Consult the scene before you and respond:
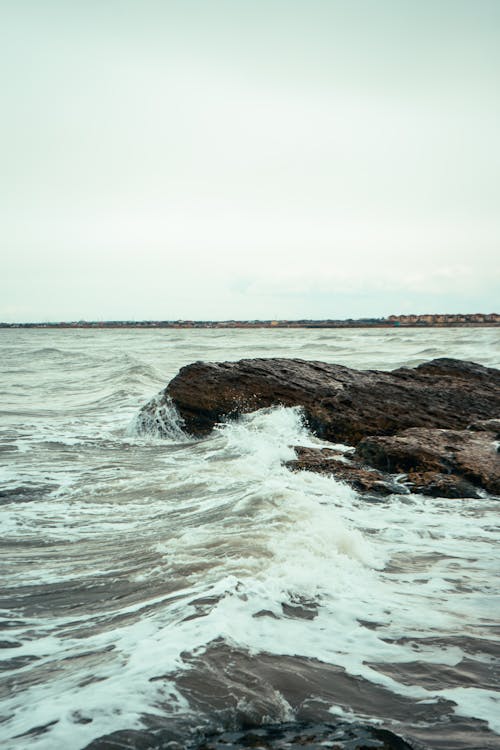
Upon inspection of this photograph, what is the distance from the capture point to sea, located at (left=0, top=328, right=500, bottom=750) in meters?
2.66

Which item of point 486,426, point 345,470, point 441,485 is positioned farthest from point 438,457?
point 486,426

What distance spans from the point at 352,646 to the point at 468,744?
0.95 m

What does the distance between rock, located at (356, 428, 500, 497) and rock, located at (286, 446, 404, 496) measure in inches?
11.0

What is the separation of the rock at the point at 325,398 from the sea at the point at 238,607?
87.8 inches

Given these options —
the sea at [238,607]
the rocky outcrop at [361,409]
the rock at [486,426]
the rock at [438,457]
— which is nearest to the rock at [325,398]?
the rocky outcrop at [361,409]

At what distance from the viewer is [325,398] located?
32.5 ft

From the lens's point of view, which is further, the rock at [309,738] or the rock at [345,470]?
the rock at [345,470]

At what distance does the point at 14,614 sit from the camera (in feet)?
12.3

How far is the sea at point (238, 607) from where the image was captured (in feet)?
8.71

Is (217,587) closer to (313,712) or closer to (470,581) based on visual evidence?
(313,712)

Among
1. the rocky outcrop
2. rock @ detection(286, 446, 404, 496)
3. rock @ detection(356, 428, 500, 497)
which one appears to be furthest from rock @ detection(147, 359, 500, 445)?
rock @ detection(286, 446, 404, 496)

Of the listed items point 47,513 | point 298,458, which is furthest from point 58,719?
point 298,458

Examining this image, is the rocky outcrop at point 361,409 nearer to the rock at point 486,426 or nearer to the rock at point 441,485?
the rock at point 486,426

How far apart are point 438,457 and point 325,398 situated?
2.88 m
